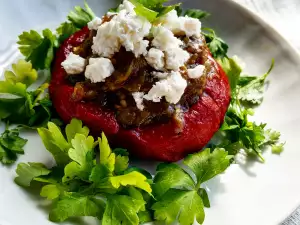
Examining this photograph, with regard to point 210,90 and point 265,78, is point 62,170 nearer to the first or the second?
point 210,90

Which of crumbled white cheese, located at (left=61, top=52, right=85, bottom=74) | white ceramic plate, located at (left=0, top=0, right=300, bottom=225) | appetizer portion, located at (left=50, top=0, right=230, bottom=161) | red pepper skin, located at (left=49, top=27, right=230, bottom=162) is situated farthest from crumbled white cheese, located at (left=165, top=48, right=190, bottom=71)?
white ceramic plate, located at (left=0, top=0, right=300, bottom=225)

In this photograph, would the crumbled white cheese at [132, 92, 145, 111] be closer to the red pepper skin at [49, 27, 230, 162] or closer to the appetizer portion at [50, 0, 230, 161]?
the appetizer portion at [50, 0, 230, 161]

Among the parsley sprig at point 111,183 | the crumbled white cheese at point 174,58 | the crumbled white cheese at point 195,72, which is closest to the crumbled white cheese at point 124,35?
the crumbled white cheese at point 174,58

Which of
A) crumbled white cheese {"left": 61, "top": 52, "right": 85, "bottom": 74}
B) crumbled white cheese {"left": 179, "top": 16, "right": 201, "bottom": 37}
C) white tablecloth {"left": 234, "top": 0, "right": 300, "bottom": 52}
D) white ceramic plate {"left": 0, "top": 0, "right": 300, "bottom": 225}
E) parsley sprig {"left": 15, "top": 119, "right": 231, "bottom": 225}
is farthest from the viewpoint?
white tablecloth {"left": 234, "top": 0, "right": 300, "bottom": 52}

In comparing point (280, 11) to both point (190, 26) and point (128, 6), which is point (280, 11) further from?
point (128, 6)

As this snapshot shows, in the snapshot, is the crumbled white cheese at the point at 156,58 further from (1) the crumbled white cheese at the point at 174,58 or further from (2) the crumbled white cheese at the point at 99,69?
(2) the crumbled white cheese at the point at 99,69

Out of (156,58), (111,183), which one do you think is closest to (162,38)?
(156,58)
